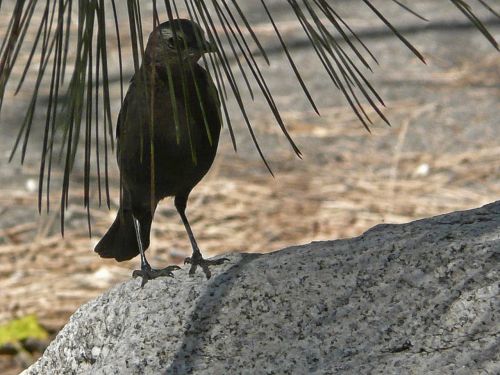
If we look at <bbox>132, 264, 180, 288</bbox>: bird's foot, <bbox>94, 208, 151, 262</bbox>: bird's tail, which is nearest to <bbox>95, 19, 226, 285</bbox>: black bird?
<bbox>132, 264, 180, 288</bbox>: bird's foot

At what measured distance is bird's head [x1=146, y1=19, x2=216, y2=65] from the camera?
8.01ft

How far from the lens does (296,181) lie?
6.73m

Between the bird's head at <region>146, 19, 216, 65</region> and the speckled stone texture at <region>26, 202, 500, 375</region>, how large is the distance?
0.63m

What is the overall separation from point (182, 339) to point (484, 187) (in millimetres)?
3992

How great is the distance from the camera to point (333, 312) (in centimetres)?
284

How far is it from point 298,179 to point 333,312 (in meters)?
3.94

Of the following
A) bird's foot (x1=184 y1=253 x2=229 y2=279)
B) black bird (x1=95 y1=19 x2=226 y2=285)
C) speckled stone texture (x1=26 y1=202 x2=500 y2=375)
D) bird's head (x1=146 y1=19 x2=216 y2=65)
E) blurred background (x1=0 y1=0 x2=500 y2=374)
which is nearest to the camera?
bird's head (x1=146 y1=19 x2=216 y2=65)

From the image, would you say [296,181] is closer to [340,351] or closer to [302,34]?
[302,34]

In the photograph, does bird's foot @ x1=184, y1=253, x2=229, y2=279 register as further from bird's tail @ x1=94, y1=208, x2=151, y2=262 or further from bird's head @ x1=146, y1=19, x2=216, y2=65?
bird's tail @ x1=94, y1=208, x2=151, y2=262

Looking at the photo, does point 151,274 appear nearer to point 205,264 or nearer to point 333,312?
point 205,264

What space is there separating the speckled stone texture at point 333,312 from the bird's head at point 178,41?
2.06 feet

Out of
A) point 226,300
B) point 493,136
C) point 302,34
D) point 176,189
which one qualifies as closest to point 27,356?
point 176,189

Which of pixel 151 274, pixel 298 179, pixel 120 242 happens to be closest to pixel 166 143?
pixel 151 274

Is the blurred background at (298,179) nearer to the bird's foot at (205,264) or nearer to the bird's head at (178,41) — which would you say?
the bird's foot at (205,264)
